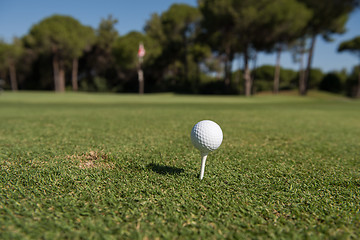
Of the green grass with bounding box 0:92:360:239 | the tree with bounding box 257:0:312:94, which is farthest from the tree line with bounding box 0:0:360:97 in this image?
the green grass with bounding box 0:92:360:239

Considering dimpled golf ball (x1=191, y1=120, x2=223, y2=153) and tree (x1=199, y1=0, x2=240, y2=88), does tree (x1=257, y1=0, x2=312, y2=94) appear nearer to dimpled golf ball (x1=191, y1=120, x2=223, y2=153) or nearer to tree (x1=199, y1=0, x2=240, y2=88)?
tree (x1=199, y1=0, x2=240, y2=88)

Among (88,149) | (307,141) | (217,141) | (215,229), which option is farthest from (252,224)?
(307,141)

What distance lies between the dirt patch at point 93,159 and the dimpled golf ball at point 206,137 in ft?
2.78

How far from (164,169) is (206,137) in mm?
549

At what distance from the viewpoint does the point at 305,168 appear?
6.69 feet

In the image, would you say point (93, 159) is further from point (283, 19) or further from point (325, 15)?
point (325, 15)

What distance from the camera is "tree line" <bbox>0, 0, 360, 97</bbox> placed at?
71.1 ft

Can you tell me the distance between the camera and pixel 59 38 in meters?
30.8

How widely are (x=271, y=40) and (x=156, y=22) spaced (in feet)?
63.6

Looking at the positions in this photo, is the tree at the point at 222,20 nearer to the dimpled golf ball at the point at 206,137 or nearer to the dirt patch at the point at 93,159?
the dirt patch at the point at 93,159

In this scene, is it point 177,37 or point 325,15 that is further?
point 177,37

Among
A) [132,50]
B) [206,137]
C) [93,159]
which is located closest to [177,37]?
[132,50]

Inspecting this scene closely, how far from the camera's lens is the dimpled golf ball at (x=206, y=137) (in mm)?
1578

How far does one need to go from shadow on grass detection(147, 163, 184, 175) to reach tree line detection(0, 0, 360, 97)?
21641 millimetres
